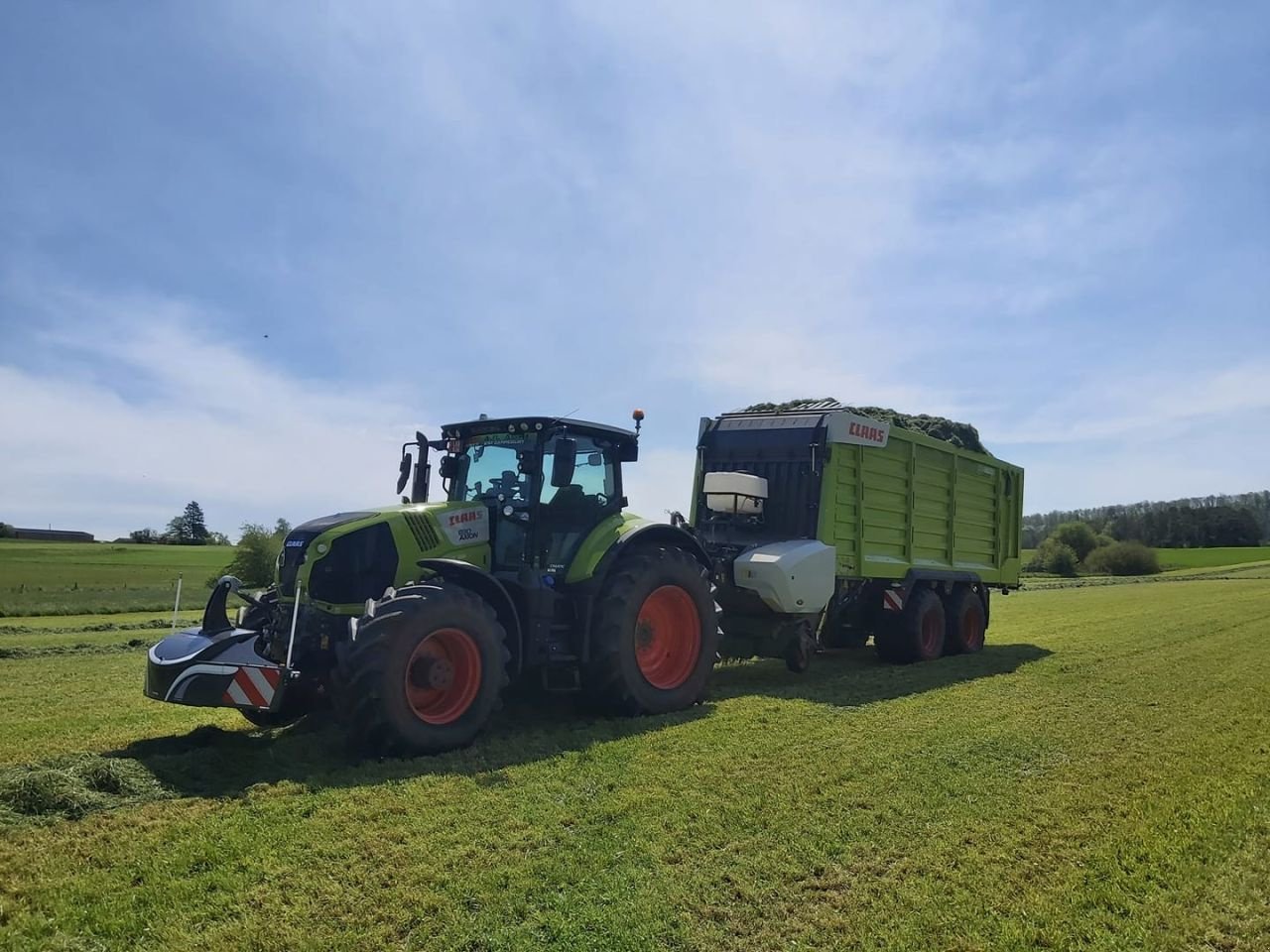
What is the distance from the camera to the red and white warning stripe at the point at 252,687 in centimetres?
593

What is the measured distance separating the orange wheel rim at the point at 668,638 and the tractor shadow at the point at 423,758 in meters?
0.41

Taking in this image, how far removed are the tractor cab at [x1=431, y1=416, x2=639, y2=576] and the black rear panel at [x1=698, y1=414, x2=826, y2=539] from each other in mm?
3064

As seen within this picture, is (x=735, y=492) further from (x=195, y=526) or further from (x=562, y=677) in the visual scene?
(x=195, y=526)

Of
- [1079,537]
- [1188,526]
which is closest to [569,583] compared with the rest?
[1079,537]

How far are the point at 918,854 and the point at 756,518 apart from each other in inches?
262

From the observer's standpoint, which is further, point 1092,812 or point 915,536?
point 915,536

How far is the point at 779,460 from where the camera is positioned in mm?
11094

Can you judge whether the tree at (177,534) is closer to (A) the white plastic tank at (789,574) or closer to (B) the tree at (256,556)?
(B) the tree at (256,556)

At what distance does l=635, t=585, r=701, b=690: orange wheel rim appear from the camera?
8258 mm

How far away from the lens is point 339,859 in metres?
4.37

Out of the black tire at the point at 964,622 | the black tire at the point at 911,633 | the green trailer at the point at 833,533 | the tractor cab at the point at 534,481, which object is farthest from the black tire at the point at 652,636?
the black tire at the point at 964,622

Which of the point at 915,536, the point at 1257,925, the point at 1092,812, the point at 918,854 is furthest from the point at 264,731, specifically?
the point at 915,536

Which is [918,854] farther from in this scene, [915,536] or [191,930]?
[915,536]

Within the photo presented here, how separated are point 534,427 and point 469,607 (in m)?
1.91
